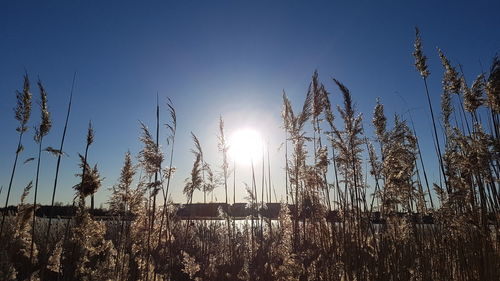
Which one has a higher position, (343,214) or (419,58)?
(419,58)

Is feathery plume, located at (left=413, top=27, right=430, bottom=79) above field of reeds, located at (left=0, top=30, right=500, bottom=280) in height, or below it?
above

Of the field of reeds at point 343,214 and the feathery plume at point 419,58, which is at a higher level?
the feathery plume at point 419,58

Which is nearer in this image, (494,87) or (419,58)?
(494,87)

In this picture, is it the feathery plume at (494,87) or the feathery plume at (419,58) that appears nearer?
the feathery plume at (494,87)

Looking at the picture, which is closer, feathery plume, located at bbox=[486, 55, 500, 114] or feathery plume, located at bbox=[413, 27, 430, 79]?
feathery plume, located at bbox=[486, 55, 500, 114]

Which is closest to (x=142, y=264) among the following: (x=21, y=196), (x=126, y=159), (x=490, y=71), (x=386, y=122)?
(x=126, y=159)

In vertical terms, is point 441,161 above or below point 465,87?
below

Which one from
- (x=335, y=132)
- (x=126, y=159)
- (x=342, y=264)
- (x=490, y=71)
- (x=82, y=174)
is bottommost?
(x=342, y=264)

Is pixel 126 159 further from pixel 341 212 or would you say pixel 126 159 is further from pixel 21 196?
pixel 341 212

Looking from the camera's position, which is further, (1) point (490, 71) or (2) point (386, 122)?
(2) point (386, 122)

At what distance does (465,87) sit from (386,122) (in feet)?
3.60

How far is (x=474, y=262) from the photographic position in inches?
161

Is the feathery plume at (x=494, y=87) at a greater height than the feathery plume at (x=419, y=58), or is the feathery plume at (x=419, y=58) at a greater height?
the feathery plume at (x=419, y=58)

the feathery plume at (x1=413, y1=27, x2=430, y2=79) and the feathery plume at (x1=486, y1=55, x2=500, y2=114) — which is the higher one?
the feathery plume at (x1=413, y1=27, x2=430, y2=79)
